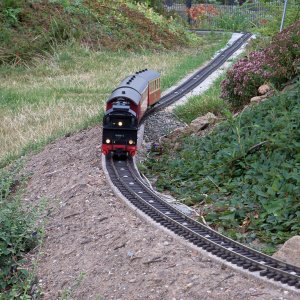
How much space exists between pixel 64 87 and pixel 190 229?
15.5 m

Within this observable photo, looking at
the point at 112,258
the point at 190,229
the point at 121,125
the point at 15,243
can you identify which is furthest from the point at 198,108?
the point at 112,258

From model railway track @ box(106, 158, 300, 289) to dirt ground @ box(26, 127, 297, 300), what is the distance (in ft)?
0.54

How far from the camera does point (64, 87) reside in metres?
24.3

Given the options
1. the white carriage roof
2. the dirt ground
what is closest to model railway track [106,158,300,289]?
the dirt ground

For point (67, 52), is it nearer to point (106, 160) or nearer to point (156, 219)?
point (106, 160)

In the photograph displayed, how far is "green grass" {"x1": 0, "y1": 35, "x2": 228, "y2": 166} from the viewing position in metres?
17.4

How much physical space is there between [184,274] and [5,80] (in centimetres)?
1987

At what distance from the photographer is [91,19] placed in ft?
117

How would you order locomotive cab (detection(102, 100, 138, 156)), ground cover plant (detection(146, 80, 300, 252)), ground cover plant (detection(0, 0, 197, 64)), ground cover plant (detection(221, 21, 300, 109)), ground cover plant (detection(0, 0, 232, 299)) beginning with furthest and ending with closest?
ground cover plant (detection(0, 0, 197, 64)) → ground cover plant (detection(221, 21, 300, 109)) → locomotive cab (detection(102, 100, 138, 156)) → ground cover plant (detection(0, 0, 232, 299)) → ground cover plant (detection(146, 80, 300, 252))

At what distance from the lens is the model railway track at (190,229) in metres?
7.86

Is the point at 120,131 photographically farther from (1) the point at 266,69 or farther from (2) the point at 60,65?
(2) the point at 60,65

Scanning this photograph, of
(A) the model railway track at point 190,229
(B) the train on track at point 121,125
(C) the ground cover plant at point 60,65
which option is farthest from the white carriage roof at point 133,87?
(A) the model railway track at point 190,229

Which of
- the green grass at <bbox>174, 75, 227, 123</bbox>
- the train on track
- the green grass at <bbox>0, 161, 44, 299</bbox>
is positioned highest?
the train on track

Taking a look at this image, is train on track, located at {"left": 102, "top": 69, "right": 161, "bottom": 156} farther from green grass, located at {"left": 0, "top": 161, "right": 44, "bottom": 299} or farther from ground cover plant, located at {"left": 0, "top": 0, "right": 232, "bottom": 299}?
green grass, located at {"left": 0, "top": 161, "right": 44, "bottom": 299}
